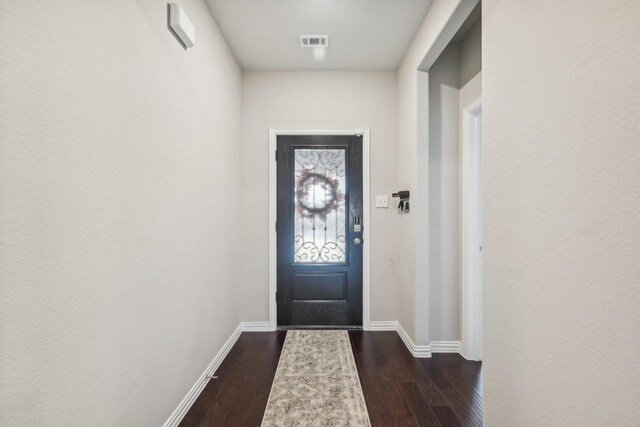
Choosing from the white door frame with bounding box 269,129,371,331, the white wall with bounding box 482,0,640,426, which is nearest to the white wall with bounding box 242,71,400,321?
the white door frame with bounding box 269,129,371,331

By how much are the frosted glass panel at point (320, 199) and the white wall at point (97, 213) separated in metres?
1.38

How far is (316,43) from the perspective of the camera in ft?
9.11

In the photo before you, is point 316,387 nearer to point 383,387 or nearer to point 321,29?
point 383,387

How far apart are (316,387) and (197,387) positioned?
80 centimetres

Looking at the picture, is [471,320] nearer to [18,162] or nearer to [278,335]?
[278,335]

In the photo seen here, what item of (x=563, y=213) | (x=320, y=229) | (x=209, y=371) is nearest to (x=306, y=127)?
(x=320, y=229)

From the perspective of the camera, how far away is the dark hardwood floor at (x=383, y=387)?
6.10 ft

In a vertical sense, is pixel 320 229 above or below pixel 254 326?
above

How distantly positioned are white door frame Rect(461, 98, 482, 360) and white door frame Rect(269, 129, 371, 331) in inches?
38.0

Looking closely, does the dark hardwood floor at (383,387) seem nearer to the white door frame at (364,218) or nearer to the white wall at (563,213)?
the white door frame at (364,218)

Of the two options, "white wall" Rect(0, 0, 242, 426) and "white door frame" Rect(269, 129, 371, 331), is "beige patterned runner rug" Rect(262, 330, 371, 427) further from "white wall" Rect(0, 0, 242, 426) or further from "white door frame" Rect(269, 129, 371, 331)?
"white wall" Rect(0, 0, 242, 426)

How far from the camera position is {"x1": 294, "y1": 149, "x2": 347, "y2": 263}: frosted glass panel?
11.0ft

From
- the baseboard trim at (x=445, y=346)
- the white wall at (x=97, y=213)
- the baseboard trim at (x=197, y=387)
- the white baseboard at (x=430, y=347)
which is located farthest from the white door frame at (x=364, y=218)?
the white wall at (x=97, y=213)

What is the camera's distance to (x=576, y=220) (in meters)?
0.98
